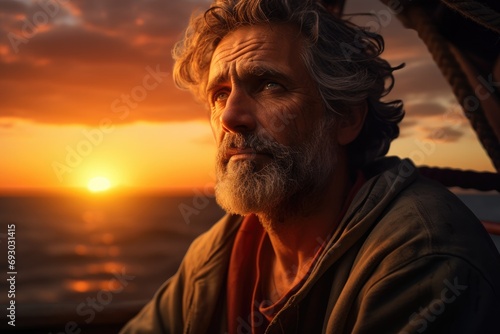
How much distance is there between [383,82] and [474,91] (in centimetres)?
42

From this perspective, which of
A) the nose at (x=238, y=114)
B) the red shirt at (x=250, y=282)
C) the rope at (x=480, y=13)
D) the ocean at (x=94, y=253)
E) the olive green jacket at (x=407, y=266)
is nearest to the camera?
the olive green jacket at (x=407, y=266)

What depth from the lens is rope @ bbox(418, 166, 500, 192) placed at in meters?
2.08

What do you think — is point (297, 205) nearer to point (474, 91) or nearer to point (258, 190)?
point (258, 190)

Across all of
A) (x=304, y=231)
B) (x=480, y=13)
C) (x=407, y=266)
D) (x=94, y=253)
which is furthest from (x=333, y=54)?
(x=94, y=253)

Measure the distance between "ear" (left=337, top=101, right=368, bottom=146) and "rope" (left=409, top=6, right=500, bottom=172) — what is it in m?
0.38

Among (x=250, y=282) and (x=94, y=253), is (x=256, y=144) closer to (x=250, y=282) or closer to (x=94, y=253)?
(x=250, y=282)

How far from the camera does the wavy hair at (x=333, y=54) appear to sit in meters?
1.99

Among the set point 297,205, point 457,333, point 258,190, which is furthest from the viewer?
point 297,205

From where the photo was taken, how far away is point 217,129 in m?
2.03

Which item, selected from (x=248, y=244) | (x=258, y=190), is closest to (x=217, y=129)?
(x=258, y=190)

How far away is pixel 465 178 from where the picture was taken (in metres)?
2.17

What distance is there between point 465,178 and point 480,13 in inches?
32.6

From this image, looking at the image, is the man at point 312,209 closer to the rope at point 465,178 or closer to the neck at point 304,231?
the neck at point 304,231

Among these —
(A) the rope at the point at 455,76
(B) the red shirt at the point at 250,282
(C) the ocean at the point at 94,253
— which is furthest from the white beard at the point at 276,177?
(C) the ocean at the point at 94,253
